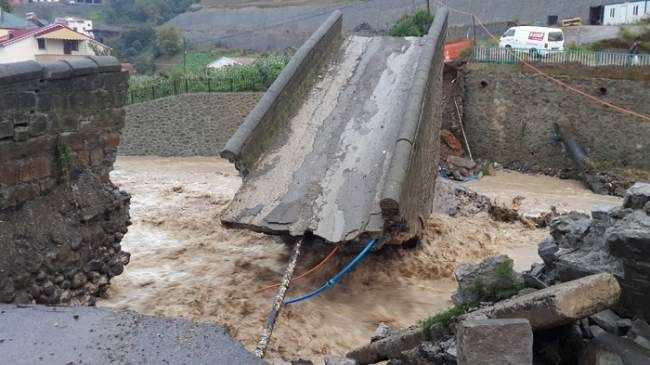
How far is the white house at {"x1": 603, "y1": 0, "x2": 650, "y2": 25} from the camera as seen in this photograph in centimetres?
2797

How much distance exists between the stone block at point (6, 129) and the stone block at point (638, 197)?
5223mm

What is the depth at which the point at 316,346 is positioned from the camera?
6.66 meters

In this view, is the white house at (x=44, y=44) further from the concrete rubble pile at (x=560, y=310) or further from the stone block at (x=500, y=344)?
the stone block at (x=500, y=344)

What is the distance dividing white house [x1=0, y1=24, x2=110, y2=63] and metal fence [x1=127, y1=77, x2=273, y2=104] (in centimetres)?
488

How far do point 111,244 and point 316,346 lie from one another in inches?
103

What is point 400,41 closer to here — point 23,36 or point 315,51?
point 315,51

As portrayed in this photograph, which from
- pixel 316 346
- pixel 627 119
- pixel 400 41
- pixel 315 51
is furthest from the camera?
pixel 627 119

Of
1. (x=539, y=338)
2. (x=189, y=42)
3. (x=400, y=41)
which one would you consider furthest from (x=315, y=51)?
(x=189, y=42)

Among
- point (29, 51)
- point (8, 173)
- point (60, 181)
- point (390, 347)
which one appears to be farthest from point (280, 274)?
point (29, 51)

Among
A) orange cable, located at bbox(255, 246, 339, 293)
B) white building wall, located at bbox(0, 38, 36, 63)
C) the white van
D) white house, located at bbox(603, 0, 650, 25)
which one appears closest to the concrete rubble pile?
orange cable, located at bbox(255, 246, 339, 293)

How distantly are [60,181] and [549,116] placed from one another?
15335 mm

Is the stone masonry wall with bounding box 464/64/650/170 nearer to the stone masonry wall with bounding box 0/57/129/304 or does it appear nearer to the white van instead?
the white van

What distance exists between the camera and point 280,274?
8555 millimetres

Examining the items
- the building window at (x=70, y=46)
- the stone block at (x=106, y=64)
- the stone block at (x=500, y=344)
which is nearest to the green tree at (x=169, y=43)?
the building window at (x=70, y=46)
